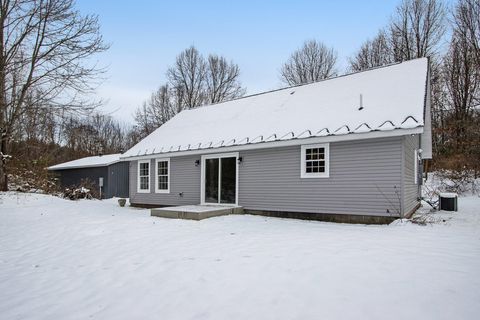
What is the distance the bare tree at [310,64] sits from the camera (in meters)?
28.4

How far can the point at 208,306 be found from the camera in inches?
126

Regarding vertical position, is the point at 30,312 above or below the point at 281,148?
below

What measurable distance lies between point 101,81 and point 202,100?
18895 millimetres

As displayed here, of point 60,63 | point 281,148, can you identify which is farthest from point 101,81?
point 281,148

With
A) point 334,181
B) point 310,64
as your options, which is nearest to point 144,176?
point 334,181

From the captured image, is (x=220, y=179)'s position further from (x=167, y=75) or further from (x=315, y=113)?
(x=167, y=75)

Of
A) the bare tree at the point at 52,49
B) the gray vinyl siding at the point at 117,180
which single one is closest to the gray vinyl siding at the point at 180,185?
the bare tree at the point at 52,49

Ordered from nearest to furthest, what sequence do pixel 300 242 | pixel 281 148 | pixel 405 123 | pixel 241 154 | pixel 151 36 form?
pixel 300 242
pixel 405 123
pixel 281 148
pixel 241 154
pixel 151 36

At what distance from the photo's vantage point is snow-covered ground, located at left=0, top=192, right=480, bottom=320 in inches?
123

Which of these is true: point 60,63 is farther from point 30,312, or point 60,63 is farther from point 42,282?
point 30,312

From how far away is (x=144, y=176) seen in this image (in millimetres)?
14117

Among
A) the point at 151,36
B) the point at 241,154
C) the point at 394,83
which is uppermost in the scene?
the point at 151,36

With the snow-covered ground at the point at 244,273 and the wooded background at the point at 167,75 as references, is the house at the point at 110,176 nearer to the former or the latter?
the wooded background at the point at 167,75

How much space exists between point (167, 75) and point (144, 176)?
21039 mm
